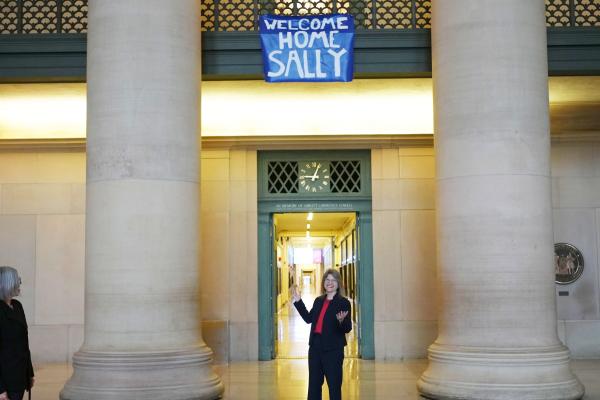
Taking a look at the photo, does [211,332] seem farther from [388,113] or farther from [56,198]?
[388,113]

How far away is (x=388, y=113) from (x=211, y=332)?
507cm

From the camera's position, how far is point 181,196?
962 cm

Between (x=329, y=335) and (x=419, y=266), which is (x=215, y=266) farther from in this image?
(x=329, y=335)

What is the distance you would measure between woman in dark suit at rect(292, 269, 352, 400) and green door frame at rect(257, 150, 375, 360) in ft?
20.1

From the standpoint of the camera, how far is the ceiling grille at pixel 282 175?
14.2m

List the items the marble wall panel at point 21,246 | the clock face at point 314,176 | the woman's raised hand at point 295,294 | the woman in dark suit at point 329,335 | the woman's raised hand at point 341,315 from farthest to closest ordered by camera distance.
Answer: the clock face at point 314,176
the marble wall panel at point 21,246
the woman's raised hand at point 295,294
the woman in dark suit at point 329,335
the woman's raised hand at point 341,315

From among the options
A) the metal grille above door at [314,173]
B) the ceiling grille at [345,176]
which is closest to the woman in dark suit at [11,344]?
the metal grille above door at [314,173]

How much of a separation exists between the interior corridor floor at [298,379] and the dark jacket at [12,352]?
172 inches

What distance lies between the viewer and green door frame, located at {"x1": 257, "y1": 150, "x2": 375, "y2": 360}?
14.0 m

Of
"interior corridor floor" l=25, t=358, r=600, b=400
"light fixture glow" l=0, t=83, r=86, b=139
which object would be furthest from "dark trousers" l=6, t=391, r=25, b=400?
"light fixture glow" l=0, t=83, r=86, b=139

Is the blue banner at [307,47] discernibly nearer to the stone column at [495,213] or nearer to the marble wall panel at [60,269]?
the stone column at [495,213]

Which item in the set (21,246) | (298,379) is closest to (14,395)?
(298,379)

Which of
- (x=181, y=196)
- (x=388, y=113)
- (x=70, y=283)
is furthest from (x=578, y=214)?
(x=70, y=283)

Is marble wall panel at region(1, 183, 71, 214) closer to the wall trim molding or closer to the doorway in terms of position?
the wall trim molding
